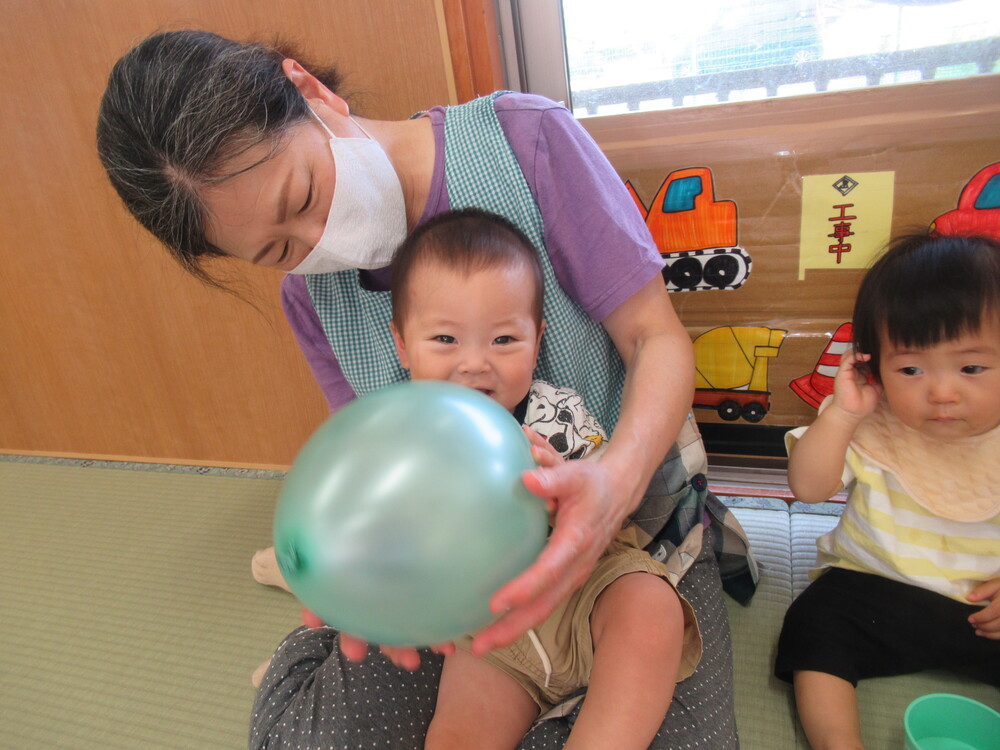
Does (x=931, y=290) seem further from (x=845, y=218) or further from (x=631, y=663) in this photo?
(x=631, y=663)

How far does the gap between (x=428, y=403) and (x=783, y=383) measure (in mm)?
1020

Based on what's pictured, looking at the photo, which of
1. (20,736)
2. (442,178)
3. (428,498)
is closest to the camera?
(428,498)

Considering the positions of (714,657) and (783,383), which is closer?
(714,657)

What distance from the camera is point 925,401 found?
896 millimetres

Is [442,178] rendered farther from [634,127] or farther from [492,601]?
[492,601]

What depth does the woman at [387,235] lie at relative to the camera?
2.45 ft

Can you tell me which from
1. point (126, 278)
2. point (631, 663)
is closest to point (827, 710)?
point (631, 663)

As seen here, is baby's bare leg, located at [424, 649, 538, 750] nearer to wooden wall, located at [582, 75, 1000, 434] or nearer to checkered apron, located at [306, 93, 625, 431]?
checkered apron, located at [306, 93, 625, 431]

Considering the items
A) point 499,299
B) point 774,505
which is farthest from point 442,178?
point 774,505

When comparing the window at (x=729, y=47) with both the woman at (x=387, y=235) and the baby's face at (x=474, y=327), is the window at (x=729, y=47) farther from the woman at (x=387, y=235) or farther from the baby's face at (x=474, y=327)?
the baby's face at (x=474, y=327)

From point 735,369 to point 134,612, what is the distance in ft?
4.67

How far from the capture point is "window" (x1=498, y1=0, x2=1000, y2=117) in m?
1.08

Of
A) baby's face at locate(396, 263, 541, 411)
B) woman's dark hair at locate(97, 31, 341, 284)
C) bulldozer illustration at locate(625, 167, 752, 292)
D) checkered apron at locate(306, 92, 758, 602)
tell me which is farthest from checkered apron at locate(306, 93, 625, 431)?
bulldozer illustration at locate(625, 167, 752, 292)

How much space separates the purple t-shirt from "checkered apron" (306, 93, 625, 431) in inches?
0.7
